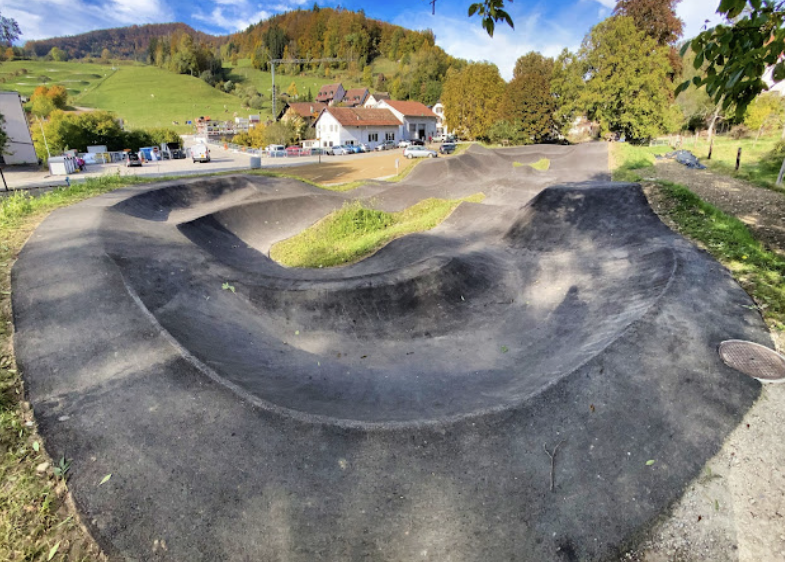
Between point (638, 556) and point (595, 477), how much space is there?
874mm

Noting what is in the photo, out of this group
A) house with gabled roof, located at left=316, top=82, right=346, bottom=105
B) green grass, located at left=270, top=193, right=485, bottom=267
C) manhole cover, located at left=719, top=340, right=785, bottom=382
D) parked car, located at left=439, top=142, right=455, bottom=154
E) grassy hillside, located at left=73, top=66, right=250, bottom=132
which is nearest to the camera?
manhole cover, located at left=719, top=340, right=785, bottom=382

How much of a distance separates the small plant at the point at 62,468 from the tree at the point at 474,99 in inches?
2515

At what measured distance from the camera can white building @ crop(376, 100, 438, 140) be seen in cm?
8406

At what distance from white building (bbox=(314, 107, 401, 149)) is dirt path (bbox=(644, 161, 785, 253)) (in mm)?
58363

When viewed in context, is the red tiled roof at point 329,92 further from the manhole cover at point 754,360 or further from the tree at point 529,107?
the manhole cover at point 754,360

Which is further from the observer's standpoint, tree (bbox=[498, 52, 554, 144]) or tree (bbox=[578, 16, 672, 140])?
tree (bbox=[498, 52, 554, 144])

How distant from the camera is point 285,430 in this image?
5.29 m

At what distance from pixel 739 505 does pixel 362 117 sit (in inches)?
3179

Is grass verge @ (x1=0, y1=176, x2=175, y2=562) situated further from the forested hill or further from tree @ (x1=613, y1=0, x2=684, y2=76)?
the forested hill

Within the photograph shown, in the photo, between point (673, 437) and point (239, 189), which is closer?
point (673, 437)

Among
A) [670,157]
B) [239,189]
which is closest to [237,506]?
[239,189]

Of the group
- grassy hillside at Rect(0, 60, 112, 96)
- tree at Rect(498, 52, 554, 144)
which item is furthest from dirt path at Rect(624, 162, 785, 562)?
grassy hillside at Rect(0, 60, 112, 96)

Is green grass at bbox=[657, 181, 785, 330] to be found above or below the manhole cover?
above

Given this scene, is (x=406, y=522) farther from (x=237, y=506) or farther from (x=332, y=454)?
(x=237, y=506)
